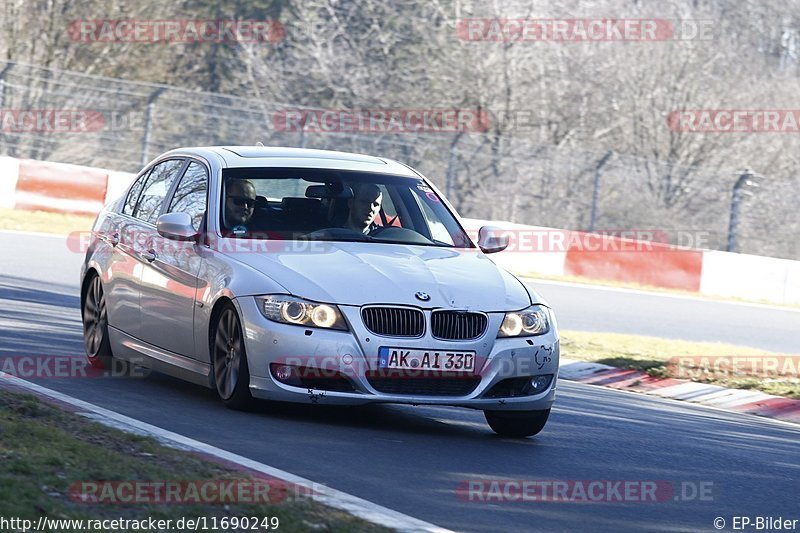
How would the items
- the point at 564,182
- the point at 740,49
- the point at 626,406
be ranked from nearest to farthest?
the point at 626,406
the point at 564,182
the point at 740,49

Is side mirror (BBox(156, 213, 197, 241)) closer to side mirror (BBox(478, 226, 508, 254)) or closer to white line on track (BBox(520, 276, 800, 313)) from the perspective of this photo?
side mirror (BBox(478, 226, 508, 254))

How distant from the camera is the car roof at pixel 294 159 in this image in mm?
9312

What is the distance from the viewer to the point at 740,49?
39.2 metres

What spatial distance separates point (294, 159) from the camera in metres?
9.46

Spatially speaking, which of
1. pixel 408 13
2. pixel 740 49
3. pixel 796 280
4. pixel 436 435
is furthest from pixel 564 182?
pixel 436 435

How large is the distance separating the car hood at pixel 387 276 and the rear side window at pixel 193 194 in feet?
2.48

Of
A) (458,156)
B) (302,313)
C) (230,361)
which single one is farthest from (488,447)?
(458,156)

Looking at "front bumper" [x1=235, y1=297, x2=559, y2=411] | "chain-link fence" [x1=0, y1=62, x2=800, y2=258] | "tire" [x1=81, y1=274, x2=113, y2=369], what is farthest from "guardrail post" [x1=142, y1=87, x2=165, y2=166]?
"front bumper" [x1=235, y1=297, x2=559, y2=411]

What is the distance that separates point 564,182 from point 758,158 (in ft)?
32.5

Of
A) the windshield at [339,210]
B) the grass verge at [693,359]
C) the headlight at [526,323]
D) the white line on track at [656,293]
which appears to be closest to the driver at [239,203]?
the windshield at [339,210]

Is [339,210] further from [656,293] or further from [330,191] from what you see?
[656,293]

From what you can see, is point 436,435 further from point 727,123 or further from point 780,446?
point 727,123

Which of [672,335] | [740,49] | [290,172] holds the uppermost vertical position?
[740,49]

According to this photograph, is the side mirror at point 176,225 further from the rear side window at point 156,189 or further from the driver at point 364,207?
the driver at point 364,207
